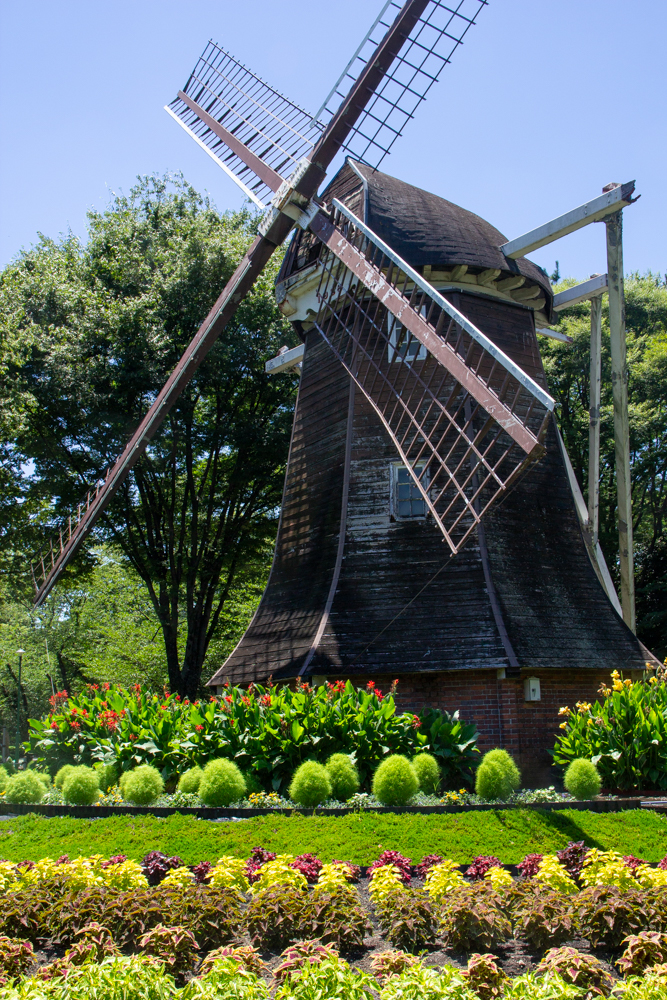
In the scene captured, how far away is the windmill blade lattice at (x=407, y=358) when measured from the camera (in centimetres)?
1113

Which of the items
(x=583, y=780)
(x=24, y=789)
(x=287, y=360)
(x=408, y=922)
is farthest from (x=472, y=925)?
(x=287, y=360)

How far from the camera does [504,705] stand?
10992mm

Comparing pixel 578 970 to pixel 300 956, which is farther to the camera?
pixel 300 956

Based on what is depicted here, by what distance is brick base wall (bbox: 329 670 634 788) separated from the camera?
10.9 meters

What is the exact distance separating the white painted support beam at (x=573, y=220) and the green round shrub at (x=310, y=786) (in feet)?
27.1

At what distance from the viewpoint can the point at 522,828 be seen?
700cm

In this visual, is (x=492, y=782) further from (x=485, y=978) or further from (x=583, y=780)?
(x=485, y=978)

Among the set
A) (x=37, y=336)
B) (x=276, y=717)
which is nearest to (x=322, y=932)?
(x=276, y=717)

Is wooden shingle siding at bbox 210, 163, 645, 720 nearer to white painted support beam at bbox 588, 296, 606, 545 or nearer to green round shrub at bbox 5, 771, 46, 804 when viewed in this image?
white painted support beam at bbox 588, 296, 606, 545

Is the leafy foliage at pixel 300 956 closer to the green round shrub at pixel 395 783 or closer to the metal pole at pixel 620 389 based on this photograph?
the green round shrub at pixel 395 783

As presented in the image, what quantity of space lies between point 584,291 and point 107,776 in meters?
9.78

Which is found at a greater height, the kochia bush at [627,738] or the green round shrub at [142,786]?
the kochia bush at [627,738]

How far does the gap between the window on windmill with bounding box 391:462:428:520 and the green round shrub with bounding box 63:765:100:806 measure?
211 inches

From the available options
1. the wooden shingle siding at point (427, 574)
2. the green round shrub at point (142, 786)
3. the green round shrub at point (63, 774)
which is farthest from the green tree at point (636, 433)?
the green round shrub at point (142, 786)
